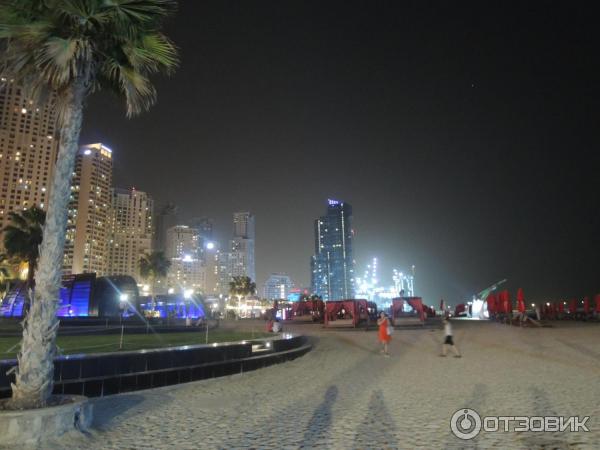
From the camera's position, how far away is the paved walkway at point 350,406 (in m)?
6.05

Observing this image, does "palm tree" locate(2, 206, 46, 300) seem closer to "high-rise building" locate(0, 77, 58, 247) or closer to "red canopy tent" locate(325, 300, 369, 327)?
"red canopy tent" locate(325, 300, 369, 327)

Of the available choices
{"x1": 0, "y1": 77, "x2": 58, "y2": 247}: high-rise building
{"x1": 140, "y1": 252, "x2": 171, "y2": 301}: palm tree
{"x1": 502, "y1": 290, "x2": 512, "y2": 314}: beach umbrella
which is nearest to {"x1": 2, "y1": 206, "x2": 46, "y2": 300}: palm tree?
{"x1": 140, "y1": 252, "x2": 171, "y2": 301}: palm tree

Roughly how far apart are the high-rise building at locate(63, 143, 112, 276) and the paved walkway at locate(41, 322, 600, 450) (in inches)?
5431

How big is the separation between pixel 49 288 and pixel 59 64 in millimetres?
3578

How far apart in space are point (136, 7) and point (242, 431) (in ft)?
22.6

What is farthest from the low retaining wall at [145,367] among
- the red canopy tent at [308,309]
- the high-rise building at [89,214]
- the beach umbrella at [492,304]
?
the high-rise building at [89,214]

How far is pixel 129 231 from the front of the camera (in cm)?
16450

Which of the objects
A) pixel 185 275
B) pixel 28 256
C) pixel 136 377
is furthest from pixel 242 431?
pixel 185 275

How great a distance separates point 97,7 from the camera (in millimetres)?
6938

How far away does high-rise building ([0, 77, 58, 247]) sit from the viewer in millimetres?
109750

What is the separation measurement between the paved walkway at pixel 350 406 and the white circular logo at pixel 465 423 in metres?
0.13

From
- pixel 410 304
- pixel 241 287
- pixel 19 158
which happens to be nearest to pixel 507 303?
pixel 410 304

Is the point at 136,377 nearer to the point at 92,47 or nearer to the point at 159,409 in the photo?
the point at 159,409

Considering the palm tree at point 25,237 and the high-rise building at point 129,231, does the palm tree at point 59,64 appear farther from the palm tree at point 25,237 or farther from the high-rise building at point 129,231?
the high-rise building at point 129,231
